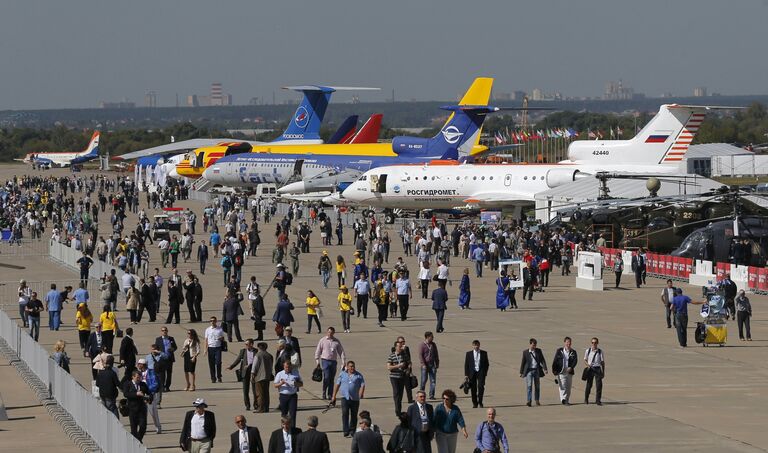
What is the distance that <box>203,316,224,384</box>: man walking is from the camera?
832 inches

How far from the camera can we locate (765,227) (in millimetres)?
36844

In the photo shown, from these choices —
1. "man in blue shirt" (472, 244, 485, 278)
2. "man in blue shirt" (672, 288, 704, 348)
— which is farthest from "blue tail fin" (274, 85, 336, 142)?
"man in blue shirt" (672, 288, 704, 348)

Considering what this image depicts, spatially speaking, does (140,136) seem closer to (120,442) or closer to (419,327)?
(419,327)

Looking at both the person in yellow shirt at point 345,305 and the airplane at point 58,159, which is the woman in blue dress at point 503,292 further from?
the airplane at point 58,159

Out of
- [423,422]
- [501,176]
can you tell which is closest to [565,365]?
[423,422]

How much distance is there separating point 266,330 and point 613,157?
36626mm

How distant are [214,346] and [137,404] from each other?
4282 mm

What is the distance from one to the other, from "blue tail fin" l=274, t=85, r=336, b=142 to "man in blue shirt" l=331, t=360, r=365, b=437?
3492 inches

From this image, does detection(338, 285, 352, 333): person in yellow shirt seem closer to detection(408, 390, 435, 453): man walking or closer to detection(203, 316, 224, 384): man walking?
detection(203, 316, 224, 384): man walking

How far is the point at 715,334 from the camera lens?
25766 mm

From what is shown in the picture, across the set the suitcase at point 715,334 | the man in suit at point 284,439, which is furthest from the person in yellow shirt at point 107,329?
the suitcase at point 715,334

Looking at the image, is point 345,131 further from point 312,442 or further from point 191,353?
point 312,442

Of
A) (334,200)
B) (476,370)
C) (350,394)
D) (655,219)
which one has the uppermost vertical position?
(334,200)

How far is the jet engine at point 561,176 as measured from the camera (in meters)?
55.7
